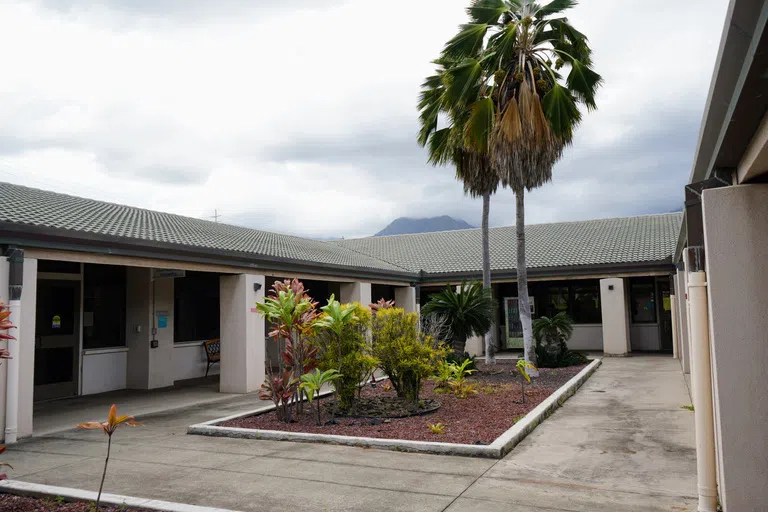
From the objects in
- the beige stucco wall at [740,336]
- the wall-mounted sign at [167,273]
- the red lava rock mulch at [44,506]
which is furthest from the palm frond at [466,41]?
the red lava rock mulch at [44,506]

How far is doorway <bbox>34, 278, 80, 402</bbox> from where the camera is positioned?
42.2 feet

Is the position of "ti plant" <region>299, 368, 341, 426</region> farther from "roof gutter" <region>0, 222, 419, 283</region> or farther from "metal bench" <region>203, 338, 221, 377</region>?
"metal bench" <region>203, 338, 221, 377</region>

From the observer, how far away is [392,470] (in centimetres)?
672

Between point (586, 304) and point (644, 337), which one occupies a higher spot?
point (586, 304)

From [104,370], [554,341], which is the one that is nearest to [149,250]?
[104,370]

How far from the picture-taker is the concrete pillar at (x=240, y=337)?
13828 millimetres

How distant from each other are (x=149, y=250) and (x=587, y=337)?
1786 cm

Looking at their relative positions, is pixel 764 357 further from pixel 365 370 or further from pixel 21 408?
pixel 21 408

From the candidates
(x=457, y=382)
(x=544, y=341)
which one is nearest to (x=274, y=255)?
(x=457, y=382)

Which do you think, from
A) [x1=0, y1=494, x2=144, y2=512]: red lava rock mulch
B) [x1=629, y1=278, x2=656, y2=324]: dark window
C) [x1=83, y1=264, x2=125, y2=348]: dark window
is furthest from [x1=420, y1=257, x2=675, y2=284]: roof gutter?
[x1=0, y1=494, x2=144, y2=512]: red lava rock mulch

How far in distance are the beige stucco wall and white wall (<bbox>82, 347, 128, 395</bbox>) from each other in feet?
44.0

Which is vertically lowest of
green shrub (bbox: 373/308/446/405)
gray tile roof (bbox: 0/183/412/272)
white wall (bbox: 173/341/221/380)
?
white wall (bbox: 173/341/221/380)

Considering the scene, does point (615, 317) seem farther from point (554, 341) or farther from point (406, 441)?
point (406, 441)

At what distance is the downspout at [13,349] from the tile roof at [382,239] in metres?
0.61
